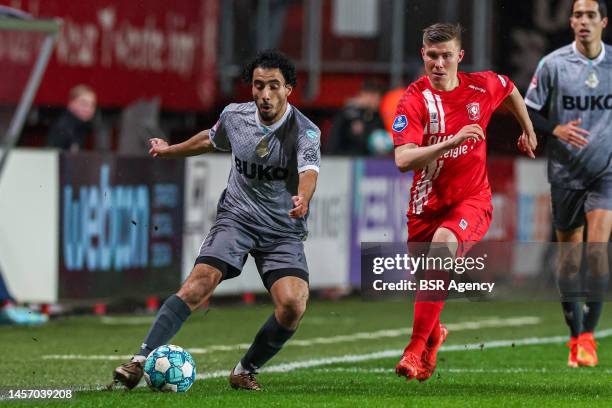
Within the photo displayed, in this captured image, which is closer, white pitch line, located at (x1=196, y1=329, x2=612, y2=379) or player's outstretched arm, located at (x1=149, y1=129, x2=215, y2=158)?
player's outstretched arm, located at (x1=149, y1=129, x2=215, y2=158)

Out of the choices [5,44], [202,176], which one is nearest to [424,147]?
[202,176]

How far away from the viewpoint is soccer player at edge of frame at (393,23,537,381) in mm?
9773

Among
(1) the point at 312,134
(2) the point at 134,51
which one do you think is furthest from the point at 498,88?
(2) the point at 134,51

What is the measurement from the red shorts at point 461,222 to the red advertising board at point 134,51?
9218mm

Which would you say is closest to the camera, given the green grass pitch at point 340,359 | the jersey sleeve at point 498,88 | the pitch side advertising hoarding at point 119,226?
the green grass pitch at point 340,359

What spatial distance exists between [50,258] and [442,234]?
5971 millimetres

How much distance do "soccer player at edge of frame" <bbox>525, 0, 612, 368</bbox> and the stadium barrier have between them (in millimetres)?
4935

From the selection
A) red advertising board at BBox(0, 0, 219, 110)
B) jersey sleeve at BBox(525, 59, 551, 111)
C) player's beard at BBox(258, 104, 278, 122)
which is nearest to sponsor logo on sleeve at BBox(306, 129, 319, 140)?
player's beard at BBox(258, 104, 278, 122)

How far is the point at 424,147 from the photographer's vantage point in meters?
9.59

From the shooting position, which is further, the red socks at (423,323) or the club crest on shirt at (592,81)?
the club crest on shirt at (592,81)

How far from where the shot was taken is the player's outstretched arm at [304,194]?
9.19 metres

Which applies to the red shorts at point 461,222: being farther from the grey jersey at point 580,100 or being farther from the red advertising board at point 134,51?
the red advertising board at point 134,51

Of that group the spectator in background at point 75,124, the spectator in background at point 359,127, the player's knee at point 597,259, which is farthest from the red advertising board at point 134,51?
the player's knee at point 597,259

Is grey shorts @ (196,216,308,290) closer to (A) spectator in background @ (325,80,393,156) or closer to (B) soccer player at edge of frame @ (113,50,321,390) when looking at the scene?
(B) soccer player at edge of frame @ (113,50,321,390)
